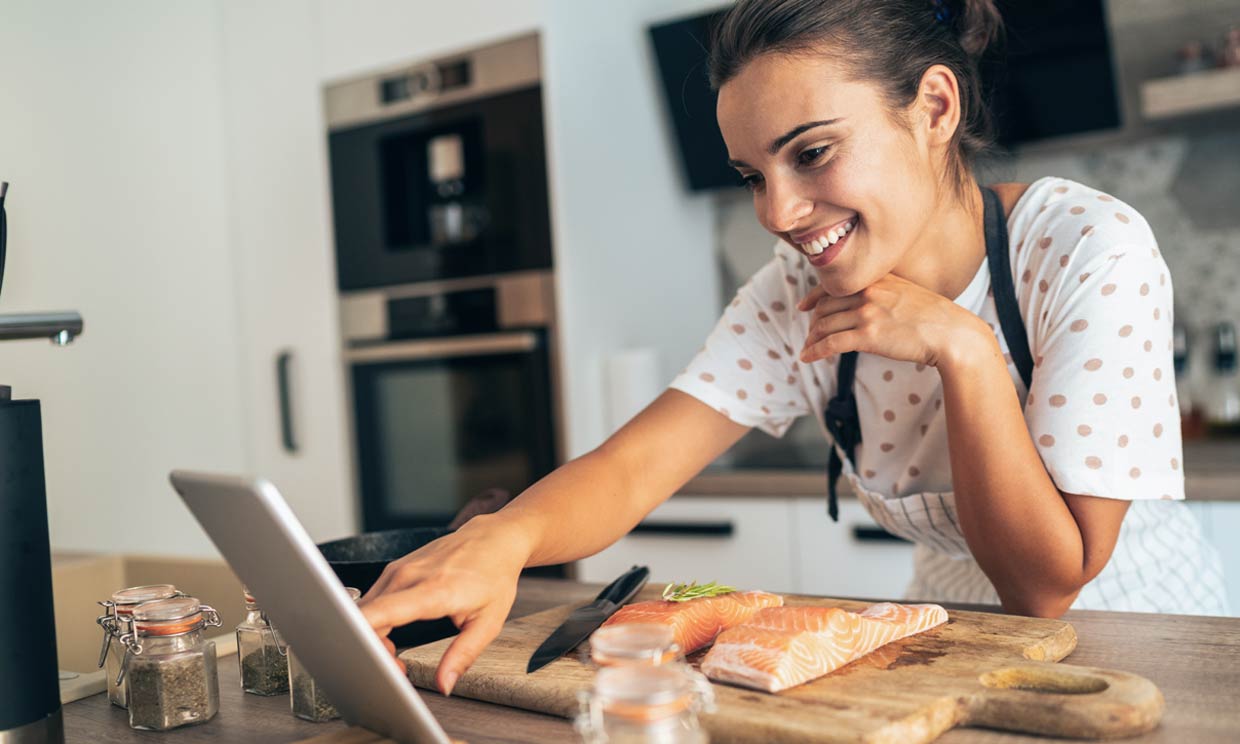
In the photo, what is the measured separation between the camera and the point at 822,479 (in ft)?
7.64

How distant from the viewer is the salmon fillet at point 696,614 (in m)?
0.96

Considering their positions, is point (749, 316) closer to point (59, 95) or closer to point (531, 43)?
point (531, 43)

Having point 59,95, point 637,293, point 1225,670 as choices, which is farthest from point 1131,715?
point 59,95

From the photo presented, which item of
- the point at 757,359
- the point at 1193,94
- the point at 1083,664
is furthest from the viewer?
the point at 1193,94

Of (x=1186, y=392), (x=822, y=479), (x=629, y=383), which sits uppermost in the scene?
(x=629, y=383)

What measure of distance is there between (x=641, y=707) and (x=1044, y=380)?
2.37ft

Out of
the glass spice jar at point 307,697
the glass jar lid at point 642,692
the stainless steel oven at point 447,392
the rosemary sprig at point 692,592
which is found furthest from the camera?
the stainless steel oven at point 447,392

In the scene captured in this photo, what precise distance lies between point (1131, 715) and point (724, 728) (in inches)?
10.7

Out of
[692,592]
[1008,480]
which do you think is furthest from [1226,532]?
[692,592]

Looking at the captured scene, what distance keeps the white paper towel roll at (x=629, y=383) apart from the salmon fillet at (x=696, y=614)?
5.06ft

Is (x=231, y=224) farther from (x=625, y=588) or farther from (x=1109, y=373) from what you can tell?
(x=1109, y=373)

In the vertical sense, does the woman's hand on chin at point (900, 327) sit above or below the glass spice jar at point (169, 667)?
above

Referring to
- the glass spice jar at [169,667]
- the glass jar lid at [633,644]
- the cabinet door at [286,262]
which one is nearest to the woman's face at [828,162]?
the glass jar lid at [633,644]

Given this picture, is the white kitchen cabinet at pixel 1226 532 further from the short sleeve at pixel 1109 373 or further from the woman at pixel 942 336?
the short sleeve at pixel 1109 373
